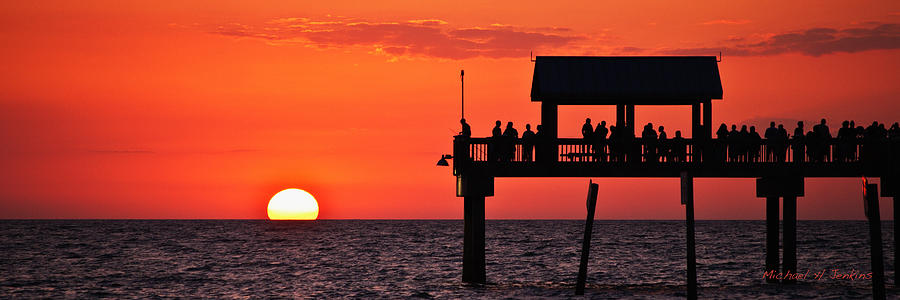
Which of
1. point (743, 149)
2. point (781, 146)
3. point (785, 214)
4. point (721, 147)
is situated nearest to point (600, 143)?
→ point (721, 147)

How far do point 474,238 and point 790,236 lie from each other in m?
9.23

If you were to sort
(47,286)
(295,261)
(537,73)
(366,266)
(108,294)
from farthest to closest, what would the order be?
1. (295,261)
2. (366,266)
3. (47,286)
4. (108,294)
5. (537,73)

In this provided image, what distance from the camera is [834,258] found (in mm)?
62062

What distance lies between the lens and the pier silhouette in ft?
92.8

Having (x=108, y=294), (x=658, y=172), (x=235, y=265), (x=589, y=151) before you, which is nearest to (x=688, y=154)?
(x=658, y=172)

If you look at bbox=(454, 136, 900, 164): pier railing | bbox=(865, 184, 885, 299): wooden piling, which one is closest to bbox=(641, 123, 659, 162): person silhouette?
bbox=(454, 136, 900, 164): pier railing

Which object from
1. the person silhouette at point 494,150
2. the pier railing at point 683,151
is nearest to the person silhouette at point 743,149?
the pier railing at point 683,151

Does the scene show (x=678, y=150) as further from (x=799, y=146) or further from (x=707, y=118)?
(x=799, y=146)

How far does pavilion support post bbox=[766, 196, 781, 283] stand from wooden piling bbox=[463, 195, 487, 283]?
8470mm

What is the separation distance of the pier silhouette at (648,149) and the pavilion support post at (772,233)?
0.71 meters

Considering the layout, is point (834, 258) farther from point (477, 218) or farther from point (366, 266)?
point (477, 218)

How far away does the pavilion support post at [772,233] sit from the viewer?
31.2 metres

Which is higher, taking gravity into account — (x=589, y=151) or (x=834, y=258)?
(x=589, y=151)

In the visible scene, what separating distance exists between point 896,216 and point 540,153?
10.4 meters
